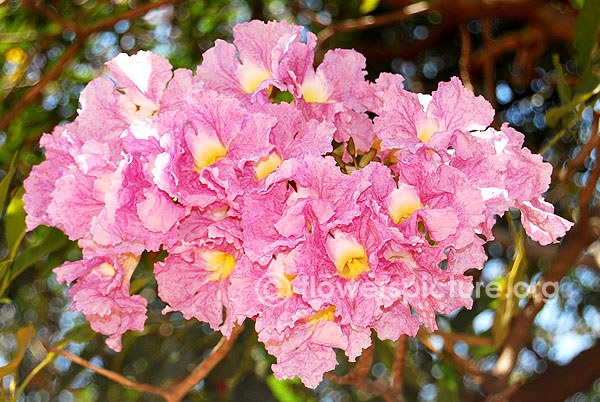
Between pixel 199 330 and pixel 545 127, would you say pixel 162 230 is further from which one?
pixel 545 127

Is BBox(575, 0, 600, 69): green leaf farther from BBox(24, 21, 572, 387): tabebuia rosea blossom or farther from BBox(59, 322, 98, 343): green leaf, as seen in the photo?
BBox(59, 322, 98, 343): green leaf

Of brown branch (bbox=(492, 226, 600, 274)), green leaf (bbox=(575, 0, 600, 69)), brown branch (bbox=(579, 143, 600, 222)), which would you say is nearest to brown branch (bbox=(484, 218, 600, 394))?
brown branch (bbox=(579, 143, 600, 222))

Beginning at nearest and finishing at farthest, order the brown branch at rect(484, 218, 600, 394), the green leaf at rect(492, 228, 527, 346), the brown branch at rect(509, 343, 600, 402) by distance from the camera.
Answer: the green leaf at rect(492, 228, 527, 346)
the brown branch at rect(484, 218, 600, 394)
the brown branch at rect(509, 343, 600, 402)

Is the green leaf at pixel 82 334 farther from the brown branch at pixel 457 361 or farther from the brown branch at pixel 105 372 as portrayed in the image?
the brown branch at pixel 457 361

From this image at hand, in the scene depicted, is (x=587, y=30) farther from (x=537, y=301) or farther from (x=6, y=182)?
(x=6, y=182)

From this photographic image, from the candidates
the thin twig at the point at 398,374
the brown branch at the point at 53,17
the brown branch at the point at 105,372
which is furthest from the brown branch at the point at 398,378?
the brown branch at the point at 53,17

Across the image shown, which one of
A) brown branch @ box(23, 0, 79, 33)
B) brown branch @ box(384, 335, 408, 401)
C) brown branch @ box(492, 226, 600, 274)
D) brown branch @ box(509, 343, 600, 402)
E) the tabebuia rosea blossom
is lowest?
brown branch @ box(509, 343, 600, 402)
